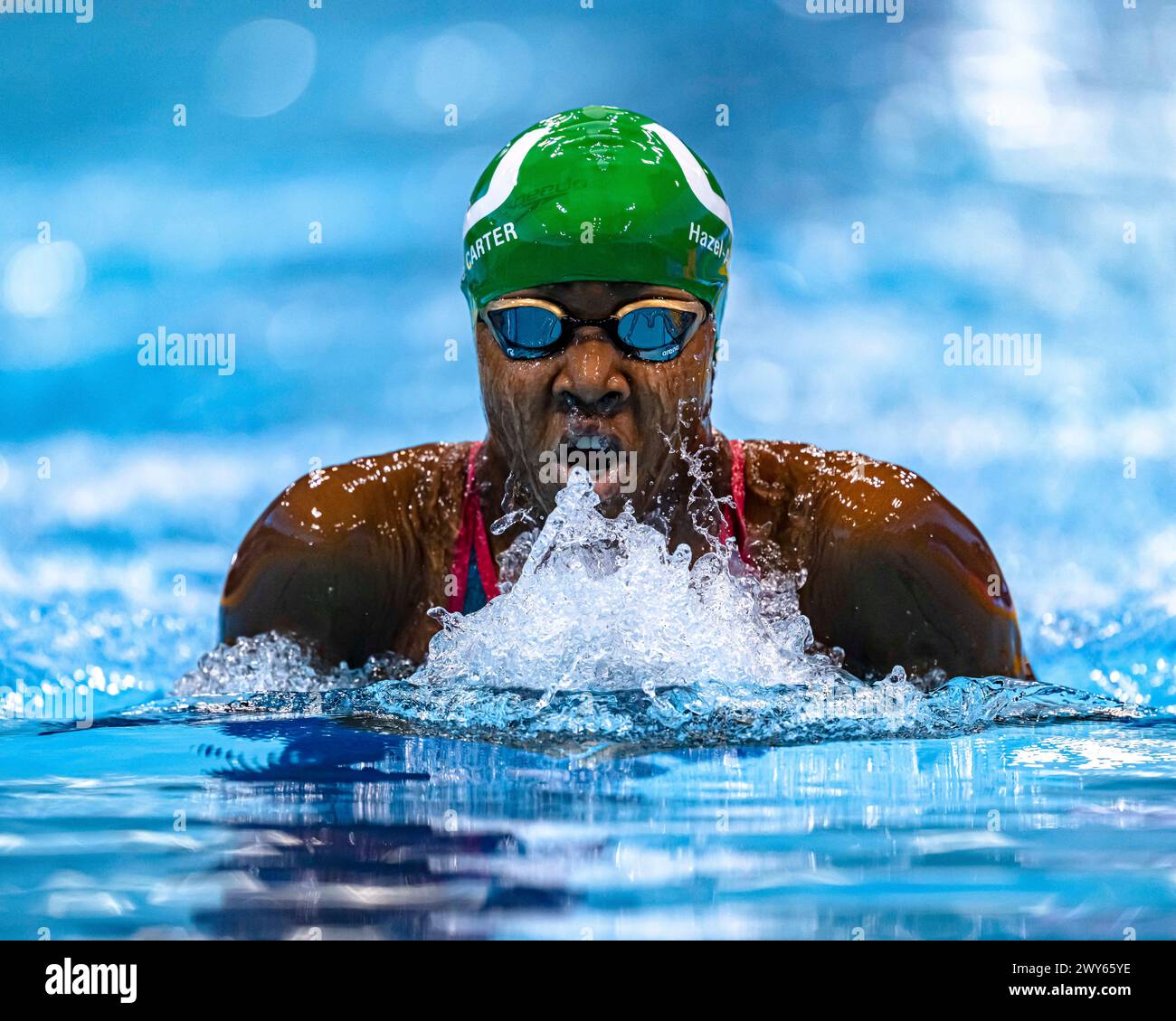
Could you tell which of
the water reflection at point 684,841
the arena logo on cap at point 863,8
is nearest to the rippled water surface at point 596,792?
the water reflection at point 684,841

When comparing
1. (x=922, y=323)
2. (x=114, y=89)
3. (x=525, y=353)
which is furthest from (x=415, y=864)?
(x=114, y=89)

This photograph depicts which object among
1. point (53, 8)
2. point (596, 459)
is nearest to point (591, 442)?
point (596, 459)

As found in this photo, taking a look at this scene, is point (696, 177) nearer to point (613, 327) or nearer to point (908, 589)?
point (613, 327)

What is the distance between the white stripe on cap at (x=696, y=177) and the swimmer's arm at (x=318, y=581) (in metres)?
0.69

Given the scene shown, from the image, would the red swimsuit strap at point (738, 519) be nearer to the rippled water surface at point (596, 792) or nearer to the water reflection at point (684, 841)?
the rippled water surface at point (596, 792)

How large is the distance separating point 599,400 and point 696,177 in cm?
43

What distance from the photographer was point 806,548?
2.09 metres

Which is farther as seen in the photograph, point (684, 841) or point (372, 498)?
point (372, 498)

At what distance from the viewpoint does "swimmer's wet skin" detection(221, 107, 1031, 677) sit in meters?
1.96

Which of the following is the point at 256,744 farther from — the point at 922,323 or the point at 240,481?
the point at 922,323

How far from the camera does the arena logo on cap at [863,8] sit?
5.21 metres

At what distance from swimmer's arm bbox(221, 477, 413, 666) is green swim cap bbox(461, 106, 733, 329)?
390 mm

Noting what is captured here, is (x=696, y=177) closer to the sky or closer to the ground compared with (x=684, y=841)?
closer to the sky

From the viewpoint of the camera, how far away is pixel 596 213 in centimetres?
197
